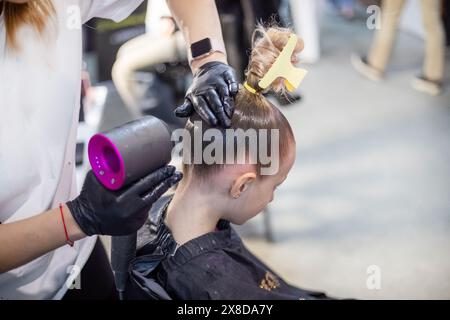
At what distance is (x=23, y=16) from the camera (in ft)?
3.41

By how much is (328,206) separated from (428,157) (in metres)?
0.53

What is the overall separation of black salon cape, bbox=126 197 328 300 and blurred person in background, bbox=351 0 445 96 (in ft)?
2.99

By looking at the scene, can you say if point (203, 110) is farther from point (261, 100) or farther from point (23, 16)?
point (23, 16)

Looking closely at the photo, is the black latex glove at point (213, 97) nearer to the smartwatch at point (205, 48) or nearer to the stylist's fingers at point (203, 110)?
the stylist's fingers at point (203, 110)

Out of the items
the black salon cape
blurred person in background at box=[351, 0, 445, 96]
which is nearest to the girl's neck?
the black salon cape

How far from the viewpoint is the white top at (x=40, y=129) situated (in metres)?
1.03

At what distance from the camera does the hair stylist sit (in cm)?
92

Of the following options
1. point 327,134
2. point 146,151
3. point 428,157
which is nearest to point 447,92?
point 428,157

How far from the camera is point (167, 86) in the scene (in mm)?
3492

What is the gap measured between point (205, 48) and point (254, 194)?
342mm

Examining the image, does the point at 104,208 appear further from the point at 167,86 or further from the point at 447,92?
the point at 167,86

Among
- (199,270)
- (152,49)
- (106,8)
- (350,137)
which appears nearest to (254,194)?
A: (199,270)

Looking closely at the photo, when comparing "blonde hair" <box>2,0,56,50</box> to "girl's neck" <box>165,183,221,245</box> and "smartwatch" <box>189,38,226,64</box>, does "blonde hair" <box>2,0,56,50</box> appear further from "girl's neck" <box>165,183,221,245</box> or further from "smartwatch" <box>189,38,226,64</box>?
"girl's neck" <box>165,183,221,245</box>

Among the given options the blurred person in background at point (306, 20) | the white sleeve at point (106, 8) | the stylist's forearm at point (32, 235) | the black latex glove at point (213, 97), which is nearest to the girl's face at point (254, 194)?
the black latex glove at point (213, 97)
